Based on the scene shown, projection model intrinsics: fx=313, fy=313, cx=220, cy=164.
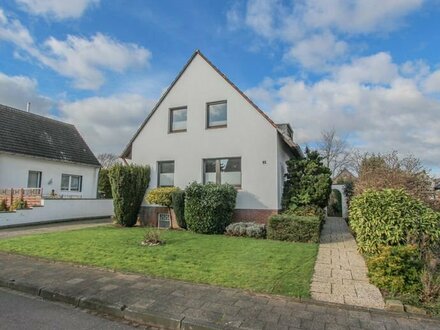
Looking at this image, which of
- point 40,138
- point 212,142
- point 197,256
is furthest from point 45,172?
point 197,256

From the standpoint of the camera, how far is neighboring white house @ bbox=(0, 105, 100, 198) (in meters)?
18.8

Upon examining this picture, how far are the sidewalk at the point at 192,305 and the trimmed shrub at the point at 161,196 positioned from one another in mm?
7215

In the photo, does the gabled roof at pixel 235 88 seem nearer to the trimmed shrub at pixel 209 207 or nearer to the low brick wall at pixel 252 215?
the low brick wall at pixel 252 215

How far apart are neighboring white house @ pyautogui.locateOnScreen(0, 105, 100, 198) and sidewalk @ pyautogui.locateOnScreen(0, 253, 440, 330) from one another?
534 inches

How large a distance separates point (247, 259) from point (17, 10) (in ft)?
32.2

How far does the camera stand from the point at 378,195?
8078 millimetres

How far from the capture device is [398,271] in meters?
5.56

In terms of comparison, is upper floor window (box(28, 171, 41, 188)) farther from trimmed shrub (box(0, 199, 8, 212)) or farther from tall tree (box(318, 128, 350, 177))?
tall tree (box(318, 128, 350, 177))

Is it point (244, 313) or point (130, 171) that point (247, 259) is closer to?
point (244, 313)

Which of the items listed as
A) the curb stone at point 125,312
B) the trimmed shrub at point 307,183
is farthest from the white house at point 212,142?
the curb stone at point 125,312

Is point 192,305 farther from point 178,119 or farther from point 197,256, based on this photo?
point 178,119

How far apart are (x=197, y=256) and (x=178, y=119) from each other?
28.1ft

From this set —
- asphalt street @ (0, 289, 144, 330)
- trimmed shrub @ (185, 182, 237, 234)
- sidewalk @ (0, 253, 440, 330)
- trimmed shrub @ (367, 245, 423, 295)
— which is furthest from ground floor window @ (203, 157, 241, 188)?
asphalt street @ (0, 289, 144, 330)

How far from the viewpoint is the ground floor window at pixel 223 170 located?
13578 mm
